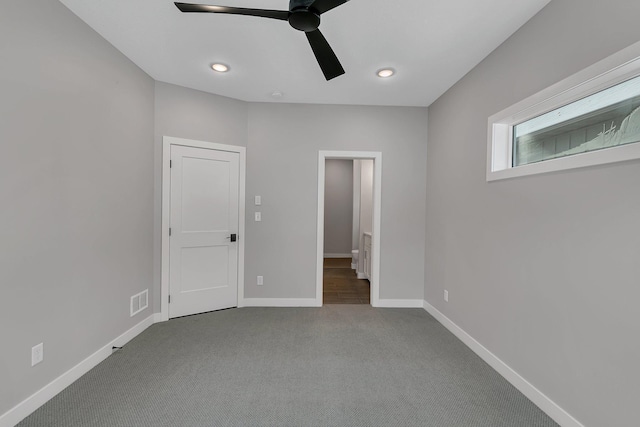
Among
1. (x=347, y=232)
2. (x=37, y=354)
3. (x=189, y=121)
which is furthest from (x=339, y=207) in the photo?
(x=37, y=354)

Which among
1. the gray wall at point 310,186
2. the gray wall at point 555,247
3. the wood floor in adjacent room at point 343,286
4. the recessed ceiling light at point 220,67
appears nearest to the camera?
the gray wall at point 555,247

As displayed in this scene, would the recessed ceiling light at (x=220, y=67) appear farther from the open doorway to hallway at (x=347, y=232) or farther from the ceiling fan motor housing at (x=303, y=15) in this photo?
the open doorway to hallway at (x=347, y=232)

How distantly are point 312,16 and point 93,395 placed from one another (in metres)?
2.76

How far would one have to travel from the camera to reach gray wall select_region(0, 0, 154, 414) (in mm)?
1600

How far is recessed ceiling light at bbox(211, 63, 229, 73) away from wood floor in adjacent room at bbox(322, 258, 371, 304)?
3.05 meters

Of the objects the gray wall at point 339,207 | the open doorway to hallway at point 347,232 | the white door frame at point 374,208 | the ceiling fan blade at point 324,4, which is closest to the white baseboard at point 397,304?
the white door frame at point 374,208

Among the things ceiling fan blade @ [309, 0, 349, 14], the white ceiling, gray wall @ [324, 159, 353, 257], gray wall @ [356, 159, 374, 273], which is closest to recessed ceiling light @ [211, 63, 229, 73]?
the white ceiling

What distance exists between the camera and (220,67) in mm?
2684

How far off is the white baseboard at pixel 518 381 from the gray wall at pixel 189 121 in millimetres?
3226

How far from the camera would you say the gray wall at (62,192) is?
63.0 inches

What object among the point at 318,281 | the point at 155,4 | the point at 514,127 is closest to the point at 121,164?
the point at 155,4

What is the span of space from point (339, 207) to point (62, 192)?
19.9ft

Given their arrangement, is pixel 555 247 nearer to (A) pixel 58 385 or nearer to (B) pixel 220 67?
(B) pixel 220 67

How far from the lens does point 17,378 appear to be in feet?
5.37
